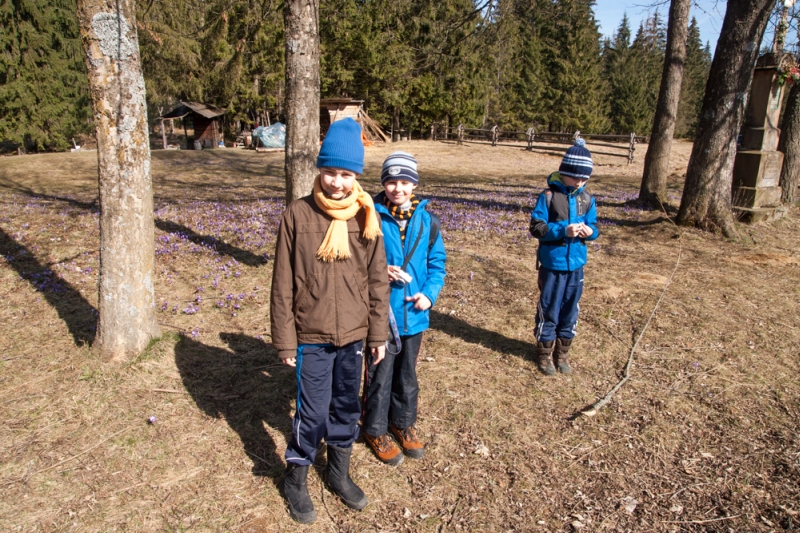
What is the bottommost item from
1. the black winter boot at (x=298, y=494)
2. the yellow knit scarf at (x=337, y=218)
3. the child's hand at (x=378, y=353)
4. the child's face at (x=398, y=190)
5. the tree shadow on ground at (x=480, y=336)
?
the black winter boot at (x=298, y=494)

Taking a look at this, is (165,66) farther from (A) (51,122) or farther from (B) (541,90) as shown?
(B) (541,90)

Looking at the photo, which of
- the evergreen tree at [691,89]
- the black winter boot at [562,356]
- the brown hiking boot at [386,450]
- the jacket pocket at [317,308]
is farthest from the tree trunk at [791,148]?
the evergreen tree at [691,89]

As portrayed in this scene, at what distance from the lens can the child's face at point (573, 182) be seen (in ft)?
13.2

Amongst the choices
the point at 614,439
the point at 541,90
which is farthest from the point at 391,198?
the point at 541,90

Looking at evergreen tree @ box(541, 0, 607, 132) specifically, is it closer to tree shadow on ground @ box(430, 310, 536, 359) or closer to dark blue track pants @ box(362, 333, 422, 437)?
tree shadow on ground @ box(430, 310, 536, 359)

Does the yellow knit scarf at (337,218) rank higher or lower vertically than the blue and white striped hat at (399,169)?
lower

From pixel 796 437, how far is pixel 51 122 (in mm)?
31405

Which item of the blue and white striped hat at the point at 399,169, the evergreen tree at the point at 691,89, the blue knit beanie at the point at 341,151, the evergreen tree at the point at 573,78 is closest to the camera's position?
the blue knit beanie at the point at 341,151

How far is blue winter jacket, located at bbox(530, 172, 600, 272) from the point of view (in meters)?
4.08

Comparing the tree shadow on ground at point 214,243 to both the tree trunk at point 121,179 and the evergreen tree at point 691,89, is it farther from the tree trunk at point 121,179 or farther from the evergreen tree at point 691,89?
the evergreen tree at point 691,89

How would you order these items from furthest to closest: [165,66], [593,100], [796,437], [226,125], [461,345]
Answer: [593,100], [226,125], [165,66], [461,345], [796,437]

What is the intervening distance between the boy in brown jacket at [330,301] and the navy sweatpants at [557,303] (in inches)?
74.9

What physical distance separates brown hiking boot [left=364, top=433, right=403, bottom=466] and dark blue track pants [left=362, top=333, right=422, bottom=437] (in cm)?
5

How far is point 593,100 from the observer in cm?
4638
